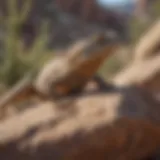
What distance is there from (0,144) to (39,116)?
6.4 inches

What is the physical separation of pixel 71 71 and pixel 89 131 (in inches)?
12.4

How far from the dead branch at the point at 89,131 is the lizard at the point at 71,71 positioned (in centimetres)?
14

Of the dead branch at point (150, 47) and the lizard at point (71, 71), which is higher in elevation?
the dead branch at point (150, 47)

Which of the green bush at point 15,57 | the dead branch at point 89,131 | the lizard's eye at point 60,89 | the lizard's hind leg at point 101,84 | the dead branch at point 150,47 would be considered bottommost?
the dead branch at point 89,131

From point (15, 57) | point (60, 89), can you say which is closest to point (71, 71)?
point (60, 89)

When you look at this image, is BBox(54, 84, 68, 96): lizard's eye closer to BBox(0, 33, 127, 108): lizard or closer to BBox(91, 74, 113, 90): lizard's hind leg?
BBox(0, 33, 127, 108): lizard

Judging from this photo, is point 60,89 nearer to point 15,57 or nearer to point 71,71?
point 71,71

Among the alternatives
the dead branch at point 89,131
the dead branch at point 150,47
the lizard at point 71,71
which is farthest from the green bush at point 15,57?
the dead branch at point 89,131

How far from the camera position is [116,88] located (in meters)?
1.64

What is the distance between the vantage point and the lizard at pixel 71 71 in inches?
61.3

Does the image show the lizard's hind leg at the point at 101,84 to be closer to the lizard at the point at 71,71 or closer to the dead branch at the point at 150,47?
the lizard at the point at 71,71

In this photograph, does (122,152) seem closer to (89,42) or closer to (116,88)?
(116,88)

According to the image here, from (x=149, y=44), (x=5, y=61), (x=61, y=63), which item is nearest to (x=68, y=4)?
(x=5, y=61)

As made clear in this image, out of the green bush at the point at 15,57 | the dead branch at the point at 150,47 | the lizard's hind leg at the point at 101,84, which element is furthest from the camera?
the green bush at the point at 15,57
